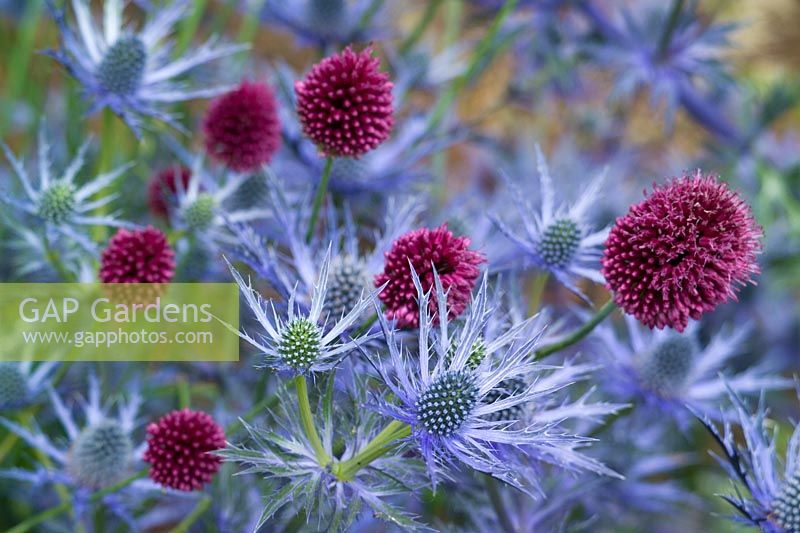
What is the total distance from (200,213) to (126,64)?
0.23m

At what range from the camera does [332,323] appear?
95cm

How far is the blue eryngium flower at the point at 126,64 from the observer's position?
1.06 meters

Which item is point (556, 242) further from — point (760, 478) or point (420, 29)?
point (420, 29)

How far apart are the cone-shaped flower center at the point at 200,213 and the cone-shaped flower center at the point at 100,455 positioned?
11.3 inches

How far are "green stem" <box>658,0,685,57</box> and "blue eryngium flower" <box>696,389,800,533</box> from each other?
36.5 inches

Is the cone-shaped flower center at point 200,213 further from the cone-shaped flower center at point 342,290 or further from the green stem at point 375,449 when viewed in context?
the green stem at point 375,449

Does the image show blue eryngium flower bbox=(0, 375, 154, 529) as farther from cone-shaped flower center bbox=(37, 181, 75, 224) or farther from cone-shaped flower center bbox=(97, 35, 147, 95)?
cone-shaped flower center bbox=(97, 35, 147, 95)

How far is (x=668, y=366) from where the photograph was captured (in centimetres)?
112

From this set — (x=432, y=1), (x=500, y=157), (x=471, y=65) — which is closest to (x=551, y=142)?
(x=500, y=157)

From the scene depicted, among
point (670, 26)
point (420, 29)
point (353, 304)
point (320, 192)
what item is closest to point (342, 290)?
point (353, 304)

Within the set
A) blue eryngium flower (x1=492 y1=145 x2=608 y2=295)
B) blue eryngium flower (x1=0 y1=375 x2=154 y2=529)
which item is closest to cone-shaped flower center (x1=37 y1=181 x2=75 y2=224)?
blue eryngium flower (x1=0 y1=375 x2=154 y2=529)

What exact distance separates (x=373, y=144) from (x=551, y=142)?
2.10m

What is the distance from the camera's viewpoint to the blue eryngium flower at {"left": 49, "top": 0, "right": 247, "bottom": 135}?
106 cm

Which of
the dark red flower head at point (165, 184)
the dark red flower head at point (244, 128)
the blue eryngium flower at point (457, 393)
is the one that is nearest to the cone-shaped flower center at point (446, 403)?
the blue eryngium flower at point (457, 393)
